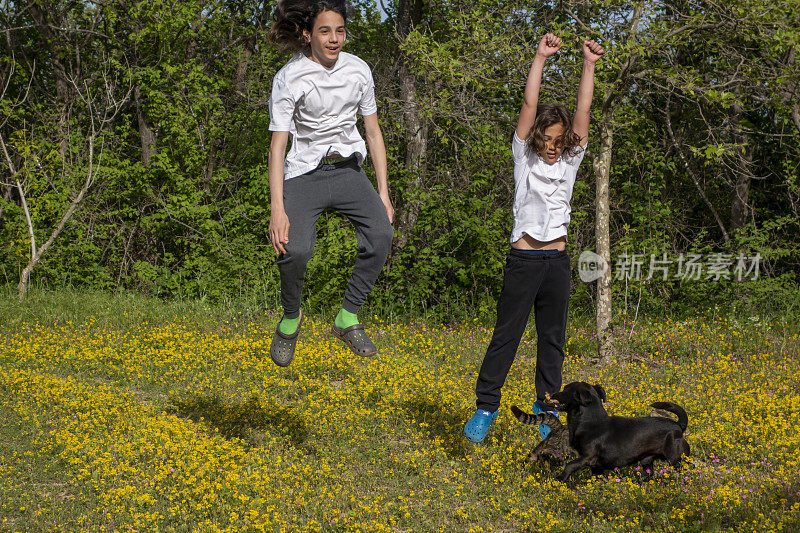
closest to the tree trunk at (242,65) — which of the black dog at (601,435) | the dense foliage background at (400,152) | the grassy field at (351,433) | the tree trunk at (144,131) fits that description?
the dense foliage background at (400,152)

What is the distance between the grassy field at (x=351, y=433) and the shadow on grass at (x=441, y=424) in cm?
2

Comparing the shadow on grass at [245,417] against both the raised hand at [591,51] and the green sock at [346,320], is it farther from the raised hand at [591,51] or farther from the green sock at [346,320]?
the raised hand at [591,51]

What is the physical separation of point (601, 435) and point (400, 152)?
765 cm

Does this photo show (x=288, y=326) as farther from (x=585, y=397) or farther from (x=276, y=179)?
(x=585, y=397)

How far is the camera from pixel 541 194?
5379 mm

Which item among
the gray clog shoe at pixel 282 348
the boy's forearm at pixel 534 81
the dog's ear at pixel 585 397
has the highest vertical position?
the boy's forearm at pixel 534 81

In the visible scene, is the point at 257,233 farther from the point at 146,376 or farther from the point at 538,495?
the point at 538,495

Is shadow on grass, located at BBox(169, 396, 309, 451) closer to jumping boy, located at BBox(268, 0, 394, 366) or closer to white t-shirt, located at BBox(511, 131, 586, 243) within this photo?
jumping boy, located at BBox(268, 0, 394, 366)

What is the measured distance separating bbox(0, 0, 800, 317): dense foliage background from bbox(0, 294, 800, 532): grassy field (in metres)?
1.65

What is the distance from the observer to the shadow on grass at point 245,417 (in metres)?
6.84

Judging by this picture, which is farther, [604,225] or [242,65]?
[242,65]

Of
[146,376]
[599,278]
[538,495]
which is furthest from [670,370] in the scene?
[146,376]

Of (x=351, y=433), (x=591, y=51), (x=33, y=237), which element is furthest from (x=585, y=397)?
(x=33, y=237)

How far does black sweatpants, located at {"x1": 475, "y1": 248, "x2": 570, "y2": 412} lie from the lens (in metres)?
5.43
